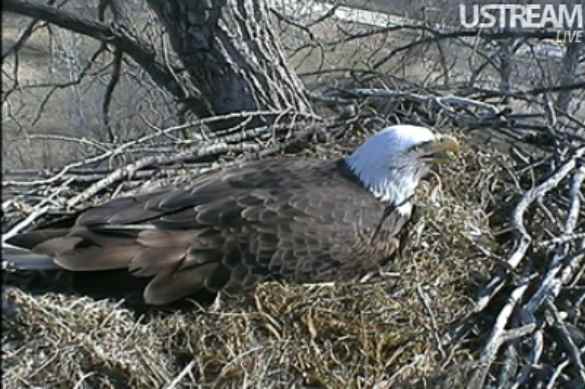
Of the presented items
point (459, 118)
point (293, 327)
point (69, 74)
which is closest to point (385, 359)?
point (293, 327)

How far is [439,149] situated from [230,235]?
2.49 ft

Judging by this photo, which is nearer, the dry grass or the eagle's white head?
the dry grass

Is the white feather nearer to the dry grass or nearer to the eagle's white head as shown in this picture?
the eagle's white head

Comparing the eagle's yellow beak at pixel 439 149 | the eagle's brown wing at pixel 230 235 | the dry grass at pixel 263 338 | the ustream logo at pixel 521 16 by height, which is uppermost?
the ustream logo at pixel 521 16

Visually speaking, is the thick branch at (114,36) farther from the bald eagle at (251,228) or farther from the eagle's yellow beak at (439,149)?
the eagle's yellow beak at (439,149)

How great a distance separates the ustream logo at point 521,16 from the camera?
4.63 m

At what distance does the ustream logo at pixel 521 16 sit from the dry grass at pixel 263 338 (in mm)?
2698

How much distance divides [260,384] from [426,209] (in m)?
0.93

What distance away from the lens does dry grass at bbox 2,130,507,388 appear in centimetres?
187

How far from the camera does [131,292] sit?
212 cm

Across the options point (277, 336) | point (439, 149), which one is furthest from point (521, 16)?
point (277, 336)

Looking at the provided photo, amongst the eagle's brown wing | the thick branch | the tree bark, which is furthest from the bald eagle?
the thick branch

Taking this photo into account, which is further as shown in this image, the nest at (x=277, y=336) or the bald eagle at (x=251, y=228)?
the bald eagle at (x=251, y=228)

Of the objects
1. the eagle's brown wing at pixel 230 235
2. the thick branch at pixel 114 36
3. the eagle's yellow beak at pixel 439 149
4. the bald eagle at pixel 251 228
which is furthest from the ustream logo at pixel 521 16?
the eagle's brown wing at pixel 230 235
